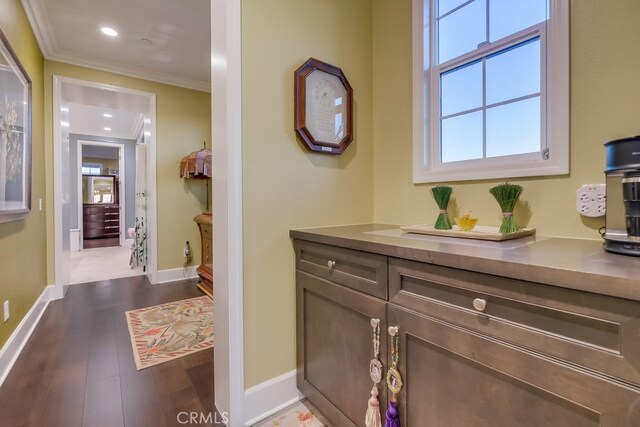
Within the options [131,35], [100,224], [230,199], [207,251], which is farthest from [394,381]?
[100,224]

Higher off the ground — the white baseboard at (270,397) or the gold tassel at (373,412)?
the gold tassel at (373,412)

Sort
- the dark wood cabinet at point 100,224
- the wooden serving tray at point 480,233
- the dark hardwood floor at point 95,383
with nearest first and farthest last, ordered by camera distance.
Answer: the wooden serving tray at point 480,233
the dark hardwood floor at point 95,383
the dark wood cabinet at point 100,224

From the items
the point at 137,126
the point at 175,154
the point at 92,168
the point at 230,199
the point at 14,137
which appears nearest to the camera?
the point at 230,199

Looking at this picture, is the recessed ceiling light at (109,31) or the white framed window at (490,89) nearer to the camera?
the white framed window at (490,89)

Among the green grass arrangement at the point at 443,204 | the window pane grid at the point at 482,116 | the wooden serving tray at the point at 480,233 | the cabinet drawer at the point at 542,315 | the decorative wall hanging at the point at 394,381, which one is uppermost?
the window pane grid at the point at 482,116

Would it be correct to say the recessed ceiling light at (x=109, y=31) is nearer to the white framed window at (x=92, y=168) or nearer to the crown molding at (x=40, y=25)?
the crown molding at (x=40, y=25)

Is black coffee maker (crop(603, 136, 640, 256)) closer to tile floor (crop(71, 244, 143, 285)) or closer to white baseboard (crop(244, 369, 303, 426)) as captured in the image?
white baseboard (crop(244, 369, 303, 426))

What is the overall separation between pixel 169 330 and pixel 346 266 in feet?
6.34

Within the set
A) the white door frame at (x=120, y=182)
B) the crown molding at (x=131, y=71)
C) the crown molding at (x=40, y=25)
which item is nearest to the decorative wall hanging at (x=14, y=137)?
the crown molding at (x=40, y=25)

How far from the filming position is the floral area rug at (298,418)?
1.39 meters

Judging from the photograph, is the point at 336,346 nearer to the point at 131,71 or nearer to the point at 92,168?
the point at 131,71

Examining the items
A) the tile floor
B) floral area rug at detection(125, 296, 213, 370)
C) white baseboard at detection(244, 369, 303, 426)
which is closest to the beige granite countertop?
white baseboard at detection(244, 369, 303, 426)

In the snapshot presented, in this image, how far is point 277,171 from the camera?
1474mm

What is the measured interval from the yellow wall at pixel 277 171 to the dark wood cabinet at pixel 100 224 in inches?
297
